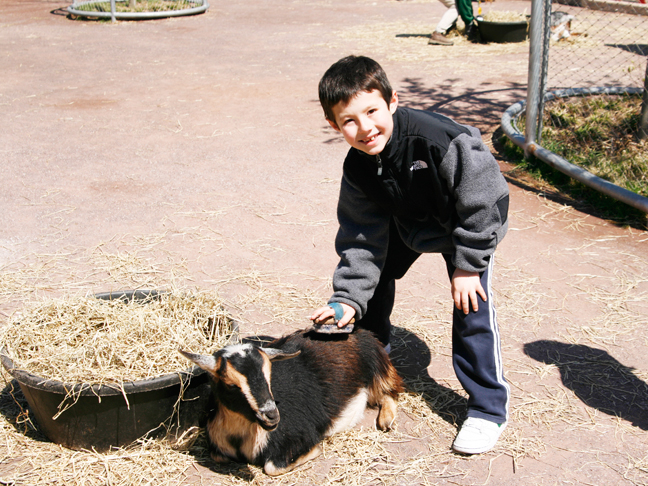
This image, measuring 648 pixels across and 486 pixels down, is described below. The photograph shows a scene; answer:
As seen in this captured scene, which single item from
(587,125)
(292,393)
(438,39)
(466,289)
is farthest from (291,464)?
(438,39)

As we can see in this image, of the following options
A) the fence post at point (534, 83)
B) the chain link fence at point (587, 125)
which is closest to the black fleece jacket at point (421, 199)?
the chain link fence at point (587, 125)

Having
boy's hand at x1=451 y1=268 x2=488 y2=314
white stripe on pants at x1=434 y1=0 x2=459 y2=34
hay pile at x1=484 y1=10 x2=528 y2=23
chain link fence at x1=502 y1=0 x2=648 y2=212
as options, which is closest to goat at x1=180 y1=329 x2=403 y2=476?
boy's hand at x1=451 y1=268 x2=488 y2=314

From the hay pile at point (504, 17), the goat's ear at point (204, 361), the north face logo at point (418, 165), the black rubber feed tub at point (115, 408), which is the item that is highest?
the hay pile at point (504, 17)

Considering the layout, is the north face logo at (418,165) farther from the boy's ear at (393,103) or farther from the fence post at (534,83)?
the fence post at (534,83)

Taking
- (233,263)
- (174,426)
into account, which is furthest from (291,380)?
(233,263)

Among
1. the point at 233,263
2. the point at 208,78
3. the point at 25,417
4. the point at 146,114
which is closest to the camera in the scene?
the point at 25,417

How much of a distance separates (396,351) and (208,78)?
281 inches

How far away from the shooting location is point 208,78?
9.82 metres

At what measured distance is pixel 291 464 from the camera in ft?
9.45

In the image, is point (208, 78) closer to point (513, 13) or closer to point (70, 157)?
point (70, 157)

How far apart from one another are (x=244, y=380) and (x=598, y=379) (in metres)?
1.98

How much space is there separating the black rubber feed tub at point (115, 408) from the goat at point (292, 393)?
0.40ft

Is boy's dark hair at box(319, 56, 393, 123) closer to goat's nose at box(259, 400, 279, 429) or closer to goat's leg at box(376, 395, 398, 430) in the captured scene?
goat's nose at box(259, 400, 279, 429)

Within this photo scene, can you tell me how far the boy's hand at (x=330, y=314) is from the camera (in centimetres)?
300
